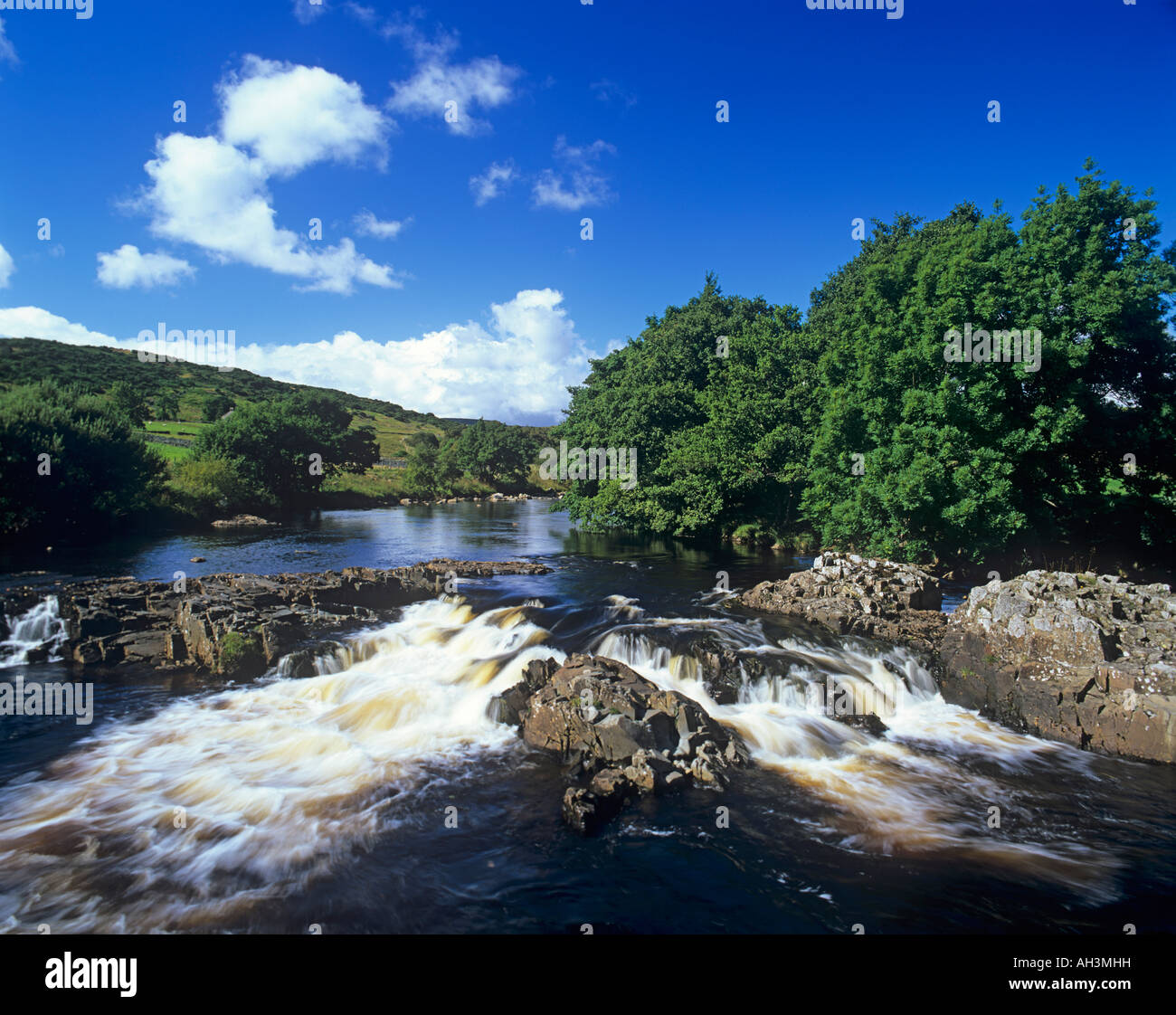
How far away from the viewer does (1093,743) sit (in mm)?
14797

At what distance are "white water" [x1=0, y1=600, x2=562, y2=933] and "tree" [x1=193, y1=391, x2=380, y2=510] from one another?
159 feet

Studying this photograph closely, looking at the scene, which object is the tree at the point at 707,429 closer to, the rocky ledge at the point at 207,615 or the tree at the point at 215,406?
the rocky ledge at the point at 207,615

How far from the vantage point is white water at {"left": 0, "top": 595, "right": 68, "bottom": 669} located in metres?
20.4

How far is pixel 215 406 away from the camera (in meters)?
116

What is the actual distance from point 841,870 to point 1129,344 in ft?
98.5

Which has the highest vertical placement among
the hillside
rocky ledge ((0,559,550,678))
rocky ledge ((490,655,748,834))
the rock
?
the hillside

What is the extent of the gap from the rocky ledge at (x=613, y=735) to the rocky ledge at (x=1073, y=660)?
332 inches

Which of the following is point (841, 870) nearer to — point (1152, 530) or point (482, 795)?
point (482, 795)

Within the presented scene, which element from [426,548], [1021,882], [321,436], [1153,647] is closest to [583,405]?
[426,548]

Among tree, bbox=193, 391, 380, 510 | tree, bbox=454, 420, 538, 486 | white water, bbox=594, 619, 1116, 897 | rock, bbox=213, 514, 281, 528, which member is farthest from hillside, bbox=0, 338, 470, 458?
white water, bbox=594, 619, 1116, 897

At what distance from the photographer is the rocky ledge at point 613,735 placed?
12.6 m

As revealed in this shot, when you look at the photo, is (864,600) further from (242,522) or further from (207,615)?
(242,522)

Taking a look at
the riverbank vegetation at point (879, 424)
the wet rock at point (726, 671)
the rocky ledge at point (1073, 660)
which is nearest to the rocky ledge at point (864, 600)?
the rocky ledge at point (1073, 660)

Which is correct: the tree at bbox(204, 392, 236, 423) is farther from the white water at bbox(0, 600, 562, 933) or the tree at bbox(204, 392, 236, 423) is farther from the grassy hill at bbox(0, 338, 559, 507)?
the white water at bbox(0, 600, 562, 933)
